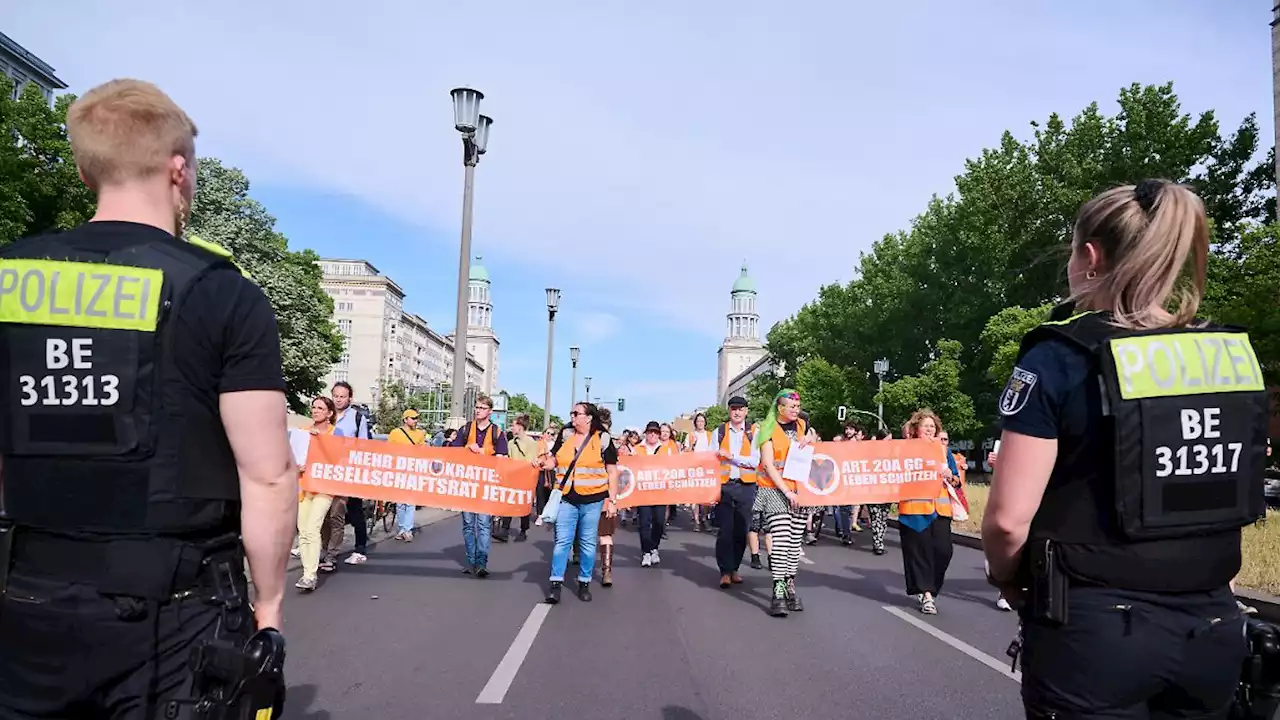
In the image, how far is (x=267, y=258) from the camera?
43188 mm

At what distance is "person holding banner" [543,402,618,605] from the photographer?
30.9 ft

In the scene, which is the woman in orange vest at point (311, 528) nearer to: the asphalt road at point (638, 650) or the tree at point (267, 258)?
the asphalt road at point (638, 650)

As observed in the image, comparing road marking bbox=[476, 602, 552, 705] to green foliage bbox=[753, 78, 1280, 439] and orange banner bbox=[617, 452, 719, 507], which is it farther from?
green foliage bbox=[753, 78, 1280, 439]

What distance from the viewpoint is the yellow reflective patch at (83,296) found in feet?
6.58

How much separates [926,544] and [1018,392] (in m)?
7.27

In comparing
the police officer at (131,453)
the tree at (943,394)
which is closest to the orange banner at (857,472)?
the police officer at (131,453)

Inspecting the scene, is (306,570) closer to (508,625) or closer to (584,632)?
(508,625)

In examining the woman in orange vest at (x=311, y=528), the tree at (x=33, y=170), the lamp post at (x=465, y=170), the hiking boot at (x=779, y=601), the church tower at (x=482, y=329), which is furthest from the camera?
the church tower at (x=482, y=329)

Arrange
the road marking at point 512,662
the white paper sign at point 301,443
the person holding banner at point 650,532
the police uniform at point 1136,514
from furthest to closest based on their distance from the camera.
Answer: the person holding banner at point 650,532 → the white paper sign at point 301,443 → the road marking at point 512,662 → the police uniform at point 1136,514

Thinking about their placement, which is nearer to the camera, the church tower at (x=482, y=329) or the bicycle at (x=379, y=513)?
the bicycle at (x=379, y=513)

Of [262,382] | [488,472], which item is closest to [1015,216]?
[488,472]

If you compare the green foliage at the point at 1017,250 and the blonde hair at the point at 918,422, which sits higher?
the green foliage at the point at 1017,250

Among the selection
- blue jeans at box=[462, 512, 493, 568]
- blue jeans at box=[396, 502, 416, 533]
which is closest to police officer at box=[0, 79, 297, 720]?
blue jeans at box=[462, 512, 493, 568]

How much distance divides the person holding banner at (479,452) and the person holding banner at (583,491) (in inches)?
57.3
